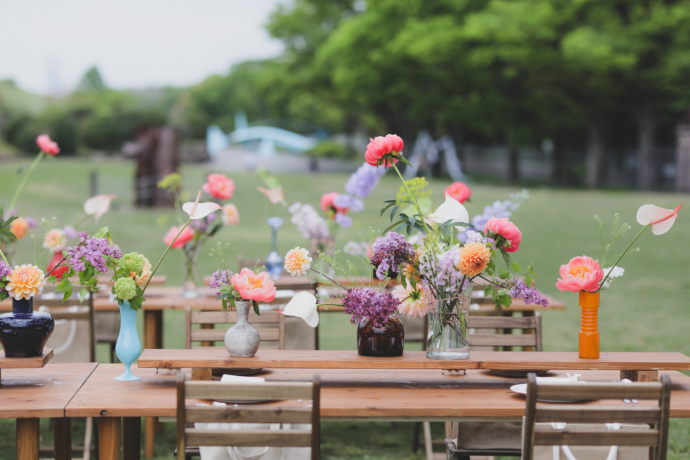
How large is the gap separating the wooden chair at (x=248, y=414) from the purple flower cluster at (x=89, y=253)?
0.88m

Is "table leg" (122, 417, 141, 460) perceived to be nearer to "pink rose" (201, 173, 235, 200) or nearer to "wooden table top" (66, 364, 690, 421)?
"wooden table top" (66, 364, 690, 421)

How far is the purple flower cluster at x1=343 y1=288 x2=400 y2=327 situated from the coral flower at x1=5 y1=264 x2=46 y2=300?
1.21 meters

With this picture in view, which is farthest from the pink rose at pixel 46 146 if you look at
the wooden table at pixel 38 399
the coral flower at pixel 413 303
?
the coral flower at pixel 413 303

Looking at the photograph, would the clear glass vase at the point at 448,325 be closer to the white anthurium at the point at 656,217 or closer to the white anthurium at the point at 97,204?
the white anthurium at the point at 656,217

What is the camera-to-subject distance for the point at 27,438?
307 centimetres

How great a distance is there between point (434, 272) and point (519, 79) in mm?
29430

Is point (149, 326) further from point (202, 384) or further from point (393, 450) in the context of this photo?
point (202, 384)

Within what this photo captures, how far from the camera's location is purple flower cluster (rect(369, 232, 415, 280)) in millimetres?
3287

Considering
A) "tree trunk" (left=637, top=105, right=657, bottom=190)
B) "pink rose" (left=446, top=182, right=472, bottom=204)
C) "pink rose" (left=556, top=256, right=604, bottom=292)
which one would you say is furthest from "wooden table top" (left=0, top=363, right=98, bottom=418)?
"tree trunk" (left=637, top=105, right=657, bottom=190)

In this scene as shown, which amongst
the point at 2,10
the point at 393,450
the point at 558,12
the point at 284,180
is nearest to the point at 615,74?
the point at 558,12

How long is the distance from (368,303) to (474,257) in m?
0.49

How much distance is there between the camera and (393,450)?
17.1 ft

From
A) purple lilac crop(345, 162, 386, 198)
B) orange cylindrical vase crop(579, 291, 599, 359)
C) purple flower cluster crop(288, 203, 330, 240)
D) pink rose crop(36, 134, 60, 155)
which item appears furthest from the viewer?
purple flower cluster crop(288, 203, 330, 240)

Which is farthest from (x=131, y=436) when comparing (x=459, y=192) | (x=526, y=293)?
(x=459, y=192)
